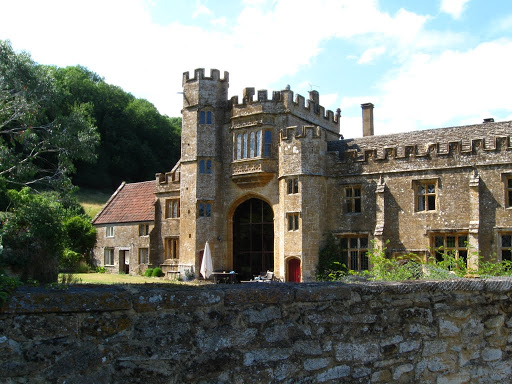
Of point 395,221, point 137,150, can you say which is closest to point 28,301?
point 395,221

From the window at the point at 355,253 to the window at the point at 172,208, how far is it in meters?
12.2

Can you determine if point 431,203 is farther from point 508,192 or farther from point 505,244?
point 505,244

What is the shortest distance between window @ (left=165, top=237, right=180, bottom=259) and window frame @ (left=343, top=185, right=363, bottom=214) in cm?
1226

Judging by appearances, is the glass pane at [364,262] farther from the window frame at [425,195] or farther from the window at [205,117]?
the window at [205,117]

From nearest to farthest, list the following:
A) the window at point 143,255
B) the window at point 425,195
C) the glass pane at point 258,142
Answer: the window at point 425,195, the glass pane at point 258,142, the window at point 143,255

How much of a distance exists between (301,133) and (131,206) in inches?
693

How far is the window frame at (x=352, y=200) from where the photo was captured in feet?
91.6

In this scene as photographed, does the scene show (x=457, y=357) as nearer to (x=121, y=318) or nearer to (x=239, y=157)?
(x=121, y=318)

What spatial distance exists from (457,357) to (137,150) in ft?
211

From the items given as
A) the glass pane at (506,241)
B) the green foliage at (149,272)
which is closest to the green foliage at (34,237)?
the green foliage at (149,272)

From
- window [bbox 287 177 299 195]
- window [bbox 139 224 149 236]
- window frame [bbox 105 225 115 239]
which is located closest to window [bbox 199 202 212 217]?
window [bbox 287 177 299 195]

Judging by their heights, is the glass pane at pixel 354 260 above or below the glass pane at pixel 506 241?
below

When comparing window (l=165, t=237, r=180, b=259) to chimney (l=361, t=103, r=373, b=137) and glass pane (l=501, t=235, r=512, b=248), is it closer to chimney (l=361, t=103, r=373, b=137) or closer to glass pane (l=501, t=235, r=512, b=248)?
chimney (l=361, t=103, r=373, b=137)

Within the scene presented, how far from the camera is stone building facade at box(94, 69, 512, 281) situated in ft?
81.8
